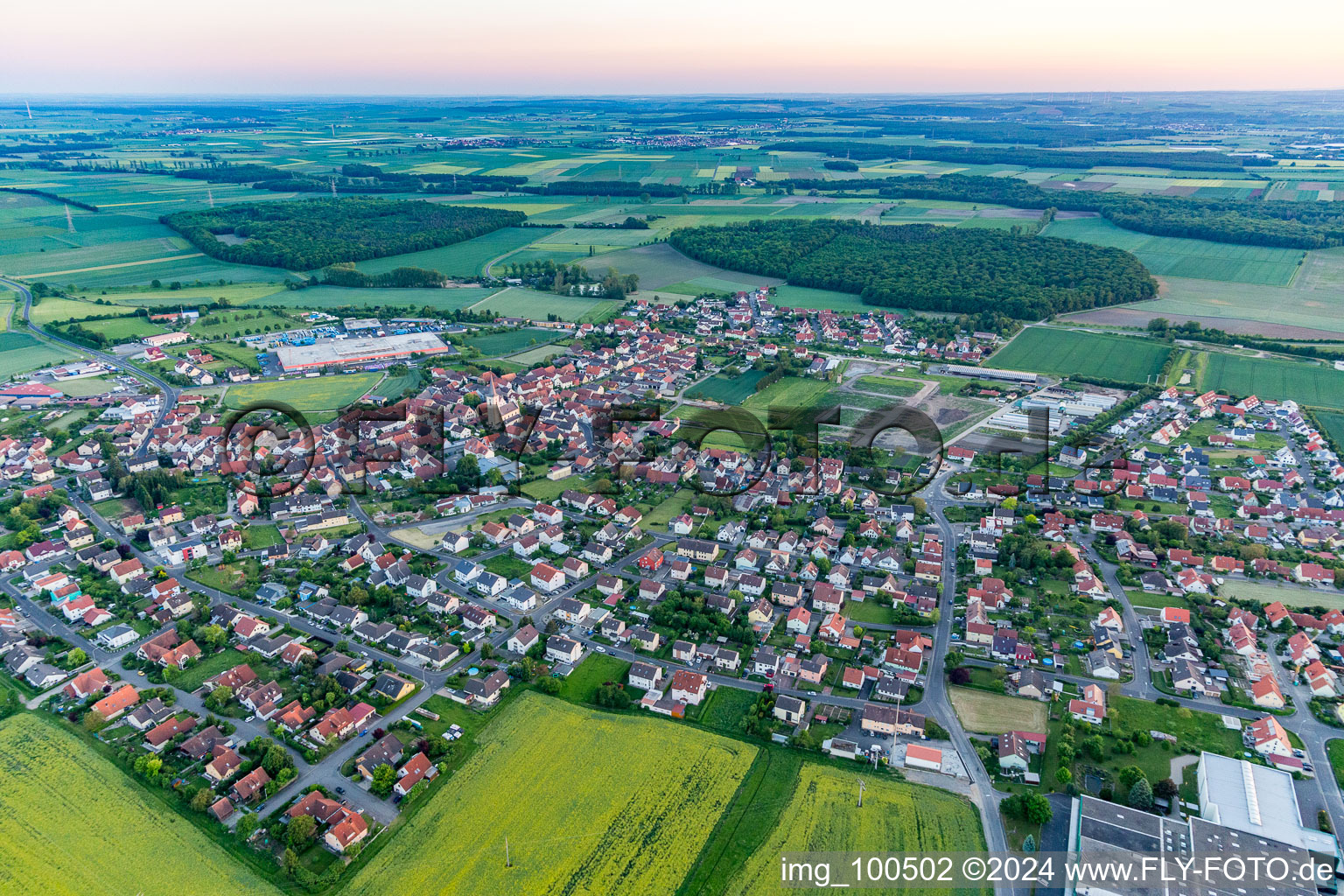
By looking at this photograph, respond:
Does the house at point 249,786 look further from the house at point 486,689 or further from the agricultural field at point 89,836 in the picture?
the house at point 486,689

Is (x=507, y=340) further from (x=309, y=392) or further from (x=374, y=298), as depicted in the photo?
(x=374, y=298)

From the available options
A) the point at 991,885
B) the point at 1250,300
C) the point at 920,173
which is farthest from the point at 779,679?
the point at 920,173

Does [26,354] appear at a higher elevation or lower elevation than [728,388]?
higher

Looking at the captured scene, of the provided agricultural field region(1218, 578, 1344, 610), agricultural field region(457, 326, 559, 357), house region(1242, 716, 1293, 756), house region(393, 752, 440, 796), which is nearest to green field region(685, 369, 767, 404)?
agricultural field region(457, 326, 559, 357)

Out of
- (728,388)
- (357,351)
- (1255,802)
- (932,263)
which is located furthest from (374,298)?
(1255,802)

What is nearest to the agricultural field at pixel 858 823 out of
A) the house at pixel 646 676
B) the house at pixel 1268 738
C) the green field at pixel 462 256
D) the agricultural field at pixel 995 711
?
the agricultural field at pixel 995 711
